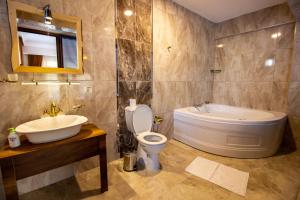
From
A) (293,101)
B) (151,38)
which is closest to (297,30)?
(293,101)

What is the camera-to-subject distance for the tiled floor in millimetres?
1566

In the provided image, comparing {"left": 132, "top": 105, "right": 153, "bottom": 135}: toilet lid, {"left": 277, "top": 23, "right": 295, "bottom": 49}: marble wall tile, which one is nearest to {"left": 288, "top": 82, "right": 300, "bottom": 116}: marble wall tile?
{"left": 277, "top": 23, "right": 295, "bottom": 49}: marble wall tile

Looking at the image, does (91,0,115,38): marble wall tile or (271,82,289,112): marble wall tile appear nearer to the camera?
(91,0,115,38): marble wall tile

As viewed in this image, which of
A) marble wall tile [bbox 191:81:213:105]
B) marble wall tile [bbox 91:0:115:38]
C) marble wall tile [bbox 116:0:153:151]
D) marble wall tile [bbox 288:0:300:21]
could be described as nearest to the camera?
marble wall tile [bbox 91:0:115:38]

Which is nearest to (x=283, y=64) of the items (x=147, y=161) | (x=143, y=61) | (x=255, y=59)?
(x=255, y=59)

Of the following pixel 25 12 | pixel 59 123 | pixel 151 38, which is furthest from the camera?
pixel 151 38

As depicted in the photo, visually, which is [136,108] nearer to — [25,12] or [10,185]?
[10,185]

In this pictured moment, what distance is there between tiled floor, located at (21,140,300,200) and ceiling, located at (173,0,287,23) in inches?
104

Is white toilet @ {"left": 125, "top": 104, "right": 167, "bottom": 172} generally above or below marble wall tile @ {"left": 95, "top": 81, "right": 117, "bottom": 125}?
below

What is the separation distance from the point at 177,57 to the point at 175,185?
2.16m

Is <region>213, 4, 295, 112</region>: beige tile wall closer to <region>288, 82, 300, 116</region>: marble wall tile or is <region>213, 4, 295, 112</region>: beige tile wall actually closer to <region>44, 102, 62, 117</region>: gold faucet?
<region>288, 82, 300, 116</region>: marble wall tile

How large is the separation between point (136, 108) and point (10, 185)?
1363 mm

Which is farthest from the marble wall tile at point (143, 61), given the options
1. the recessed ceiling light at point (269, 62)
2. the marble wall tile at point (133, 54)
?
the recessed ceiling light at point (269, 62)

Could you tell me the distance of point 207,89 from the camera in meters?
3.69
